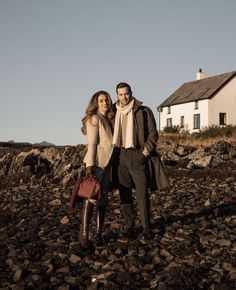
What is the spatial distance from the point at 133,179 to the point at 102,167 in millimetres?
556

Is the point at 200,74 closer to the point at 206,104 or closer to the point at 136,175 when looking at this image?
the point at 206,104

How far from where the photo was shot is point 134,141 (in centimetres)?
630

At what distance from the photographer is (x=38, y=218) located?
8.80 m

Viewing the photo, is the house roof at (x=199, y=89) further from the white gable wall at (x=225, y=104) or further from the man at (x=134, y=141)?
the man at (x=134, y=141)

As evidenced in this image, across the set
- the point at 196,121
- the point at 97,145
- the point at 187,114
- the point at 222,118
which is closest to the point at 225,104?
the point at 222,118

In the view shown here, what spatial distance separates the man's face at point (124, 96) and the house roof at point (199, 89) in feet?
123

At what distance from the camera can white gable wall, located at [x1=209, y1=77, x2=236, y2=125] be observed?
43.2m

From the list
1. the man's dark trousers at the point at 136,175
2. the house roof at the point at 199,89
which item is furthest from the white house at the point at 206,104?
the man's dark trousers at the point at 136,175

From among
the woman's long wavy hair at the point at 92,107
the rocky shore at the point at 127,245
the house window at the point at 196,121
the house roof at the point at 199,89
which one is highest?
the house roof at the point at 199,89

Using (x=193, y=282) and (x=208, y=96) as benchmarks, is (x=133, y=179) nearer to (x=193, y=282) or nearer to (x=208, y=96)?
(x=193, y=282)

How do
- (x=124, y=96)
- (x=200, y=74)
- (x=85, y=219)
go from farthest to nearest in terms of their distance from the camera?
(x=200, y=74), (x=124, y=96), (x=85, y=219)

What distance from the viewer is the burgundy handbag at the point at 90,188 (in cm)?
596

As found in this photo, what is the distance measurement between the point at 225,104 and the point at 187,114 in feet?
12.7

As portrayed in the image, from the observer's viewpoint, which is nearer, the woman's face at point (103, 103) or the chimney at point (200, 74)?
the woman's face at point (103, 103)
